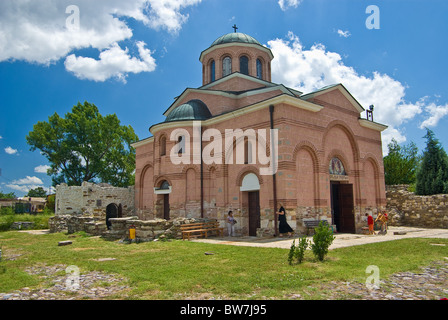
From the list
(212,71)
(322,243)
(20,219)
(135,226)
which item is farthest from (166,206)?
(322,243)

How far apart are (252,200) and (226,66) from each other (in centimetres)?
1020

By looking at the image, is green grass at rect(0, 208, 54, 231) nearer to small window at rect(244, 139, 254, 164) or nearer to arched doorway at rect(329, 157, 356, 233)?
small window at rect(244, 139, 254, 164)

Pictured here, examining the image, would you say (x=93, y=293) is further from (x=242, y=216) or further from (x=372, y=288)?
(x=242, y=216)

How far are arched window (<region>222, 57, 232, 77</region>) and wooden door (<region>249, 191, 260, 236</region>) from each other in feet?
30.8

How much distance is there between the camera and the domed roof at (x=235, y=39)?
2123 cm

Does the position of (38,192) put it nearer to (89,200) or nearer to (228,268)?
(89,200)

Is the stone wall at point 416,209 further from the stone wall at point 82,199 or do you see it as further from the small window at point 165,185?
the stone wall at point 82,199

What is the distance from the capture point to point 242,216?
15172mm

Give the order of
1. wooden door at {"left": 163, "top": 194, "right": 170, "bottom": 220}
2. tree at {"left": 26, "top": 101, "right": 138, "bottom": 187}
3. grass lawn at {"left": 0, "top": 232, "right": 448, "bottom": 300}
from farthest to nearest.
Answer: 1. tree at {"left": 26, "top": 101, "right": 138, "bottom": 187}
2. wooden door at {"left": 163, "top": 194, "right": 170, "bottom": 220}
3. grass lawn at {"left": 0, "top": 232, "right": 448, "bottom": 300}

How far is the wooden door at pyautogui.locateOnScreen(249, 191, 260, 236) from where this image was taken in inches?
588

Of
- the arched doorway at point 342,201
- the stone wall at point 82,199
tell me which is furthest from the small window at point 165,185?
the arched doorway at point 342,201

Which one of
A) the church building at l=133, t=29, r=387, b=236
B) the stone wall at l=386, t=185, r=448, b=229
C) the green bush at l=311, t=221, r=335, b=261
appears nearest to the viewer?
the green bush at l=311, t=221, r=335, b=261

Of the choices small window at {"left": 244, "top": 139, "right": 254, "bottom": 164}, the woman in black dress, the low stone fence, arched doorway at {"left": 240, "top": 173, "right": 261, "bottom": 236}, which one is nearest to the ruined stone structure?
the low stone fence
